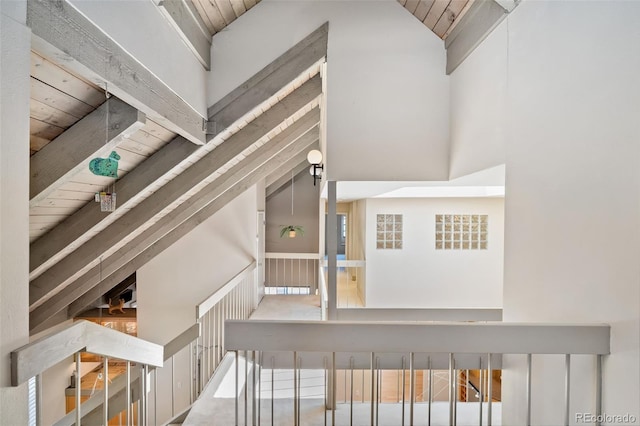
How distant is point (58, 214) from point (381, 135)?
2633mm

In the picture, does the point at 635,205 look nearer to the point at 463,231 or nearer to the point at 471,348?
the point at 471,348

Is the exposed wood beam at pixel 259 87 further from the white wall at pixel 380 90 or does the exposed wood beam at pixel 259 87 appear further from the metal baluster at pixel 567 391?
the metal baluster at pixel 567 391

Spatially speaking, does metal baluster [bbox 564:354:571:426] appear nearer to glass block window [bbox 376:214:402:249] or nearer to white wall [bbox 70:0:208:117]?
white wall [bbox 70:0:208:117]

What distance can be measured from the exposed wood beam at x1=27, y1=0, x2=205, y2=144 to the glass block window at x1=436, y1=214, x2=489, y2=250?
Answer: 4667 mm

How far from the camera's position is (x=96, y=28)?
4.79 ft

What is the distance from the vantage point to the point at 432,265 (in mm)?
5656

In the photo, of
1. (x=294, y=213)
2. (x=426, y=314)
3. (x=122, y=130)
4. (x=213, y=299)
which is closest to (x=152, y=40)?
(x=122, y=130)

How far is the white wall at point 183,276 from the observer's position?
6.00 meters

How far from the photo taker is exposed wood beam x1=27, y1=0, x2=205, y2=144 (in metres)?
1.20

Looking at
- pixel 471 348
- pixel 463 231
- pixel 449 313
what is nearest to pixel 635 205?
pixel 471 348

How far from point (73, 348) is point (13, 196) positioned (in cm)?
62

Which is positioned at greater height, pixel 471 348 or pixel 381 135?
pixel 381 135

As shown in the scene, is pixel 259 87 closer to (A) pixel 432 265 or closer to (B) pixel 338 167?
(B) pixel 338 167

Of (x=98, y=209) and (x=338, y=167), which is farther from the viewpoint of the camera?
(x=338, y=167)
